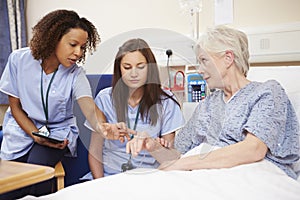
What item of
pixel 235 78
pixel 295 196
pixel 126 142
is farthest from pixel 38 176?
pixel 235 78

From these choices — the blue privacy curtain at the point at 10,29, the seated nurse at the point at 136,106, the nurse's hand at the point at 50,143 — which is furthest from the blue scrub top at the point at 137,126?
the blue privacy curtain at the point at 10,29

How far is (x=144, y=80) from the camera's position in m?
1.04

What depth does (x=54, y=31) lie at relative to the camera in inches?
62.1

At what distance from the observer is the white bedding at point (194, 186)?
0.88 meters

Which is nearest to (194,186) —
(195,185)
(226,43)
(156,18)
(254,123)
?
(195,185)

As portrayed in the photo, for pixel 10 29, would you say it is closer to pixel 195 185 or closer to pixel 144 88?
pixel 144 88

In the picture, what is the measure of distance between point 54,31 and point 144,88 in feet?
2.36

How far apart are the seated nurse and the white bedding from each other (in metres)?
0.11

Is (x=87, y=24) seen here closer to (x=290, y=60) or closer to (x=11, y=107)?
(x=11, y=107)

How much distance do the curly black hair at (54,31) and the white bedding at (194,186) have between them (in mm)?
724

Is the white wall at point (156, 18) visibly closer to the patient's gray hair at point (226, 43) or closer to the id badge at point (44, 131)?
the patient's gray hair at point (226, 43)

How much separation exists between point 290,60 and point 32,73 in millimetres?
1333

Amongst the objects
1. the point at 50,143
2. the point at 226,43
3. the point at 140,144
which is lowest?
the point at 50,143

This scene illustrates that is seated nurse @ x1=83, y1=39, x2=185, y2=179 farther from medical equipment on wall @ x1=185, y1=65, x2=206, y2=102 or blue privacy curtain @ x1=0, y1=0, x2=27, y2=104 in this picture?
blue privacy curtain @ x1=0, y1=0, x2=27, y2=104
